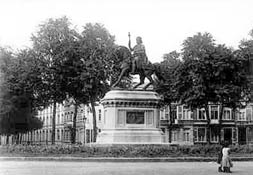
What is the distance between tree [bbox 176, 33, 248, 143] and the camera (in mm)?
49312

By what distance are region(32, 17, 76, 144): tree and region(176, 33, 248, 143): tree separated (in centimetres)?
1262

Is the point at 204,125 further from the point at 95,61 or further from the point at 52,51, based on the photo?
the point at 52,51

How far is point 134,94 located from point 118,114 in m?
1.89

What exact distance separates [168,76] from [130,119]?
2649cm

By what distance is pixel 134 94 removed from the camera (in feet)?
110

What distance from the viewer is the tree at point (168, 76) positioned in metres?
55.5

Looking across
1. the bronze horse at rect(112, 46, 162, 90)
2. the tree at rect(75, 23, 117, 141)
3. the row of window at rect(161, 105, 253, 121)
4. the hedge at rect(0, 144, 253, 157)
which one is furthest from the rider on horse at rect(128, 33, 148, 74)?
the row of window at rect(161, 105, 253, 121)

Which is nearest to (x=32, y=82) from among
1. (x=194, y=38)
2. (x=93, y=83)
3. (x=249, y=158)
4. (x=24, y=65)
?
(x=24, y=65)

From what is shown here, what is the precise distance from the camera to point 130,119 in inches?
1299

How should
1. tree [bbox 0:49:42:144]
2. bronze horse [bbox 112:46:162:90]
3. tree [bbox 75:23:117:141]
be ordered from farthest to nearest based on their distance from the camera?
tree [bbox 0:49:42:144] < tree [bbox 75:23:117:141] < bronze horse [bbox 112:46:162:90]

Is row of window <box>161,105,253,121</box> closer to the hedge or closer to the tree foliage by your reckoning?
the tree foliage

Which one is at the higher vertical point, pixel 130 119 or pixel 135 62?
pixel 135 62

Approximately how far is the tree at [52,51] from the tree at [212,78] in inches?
497

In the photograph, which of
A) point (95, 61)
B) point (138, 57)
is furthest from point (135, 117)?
point (95, 61)
